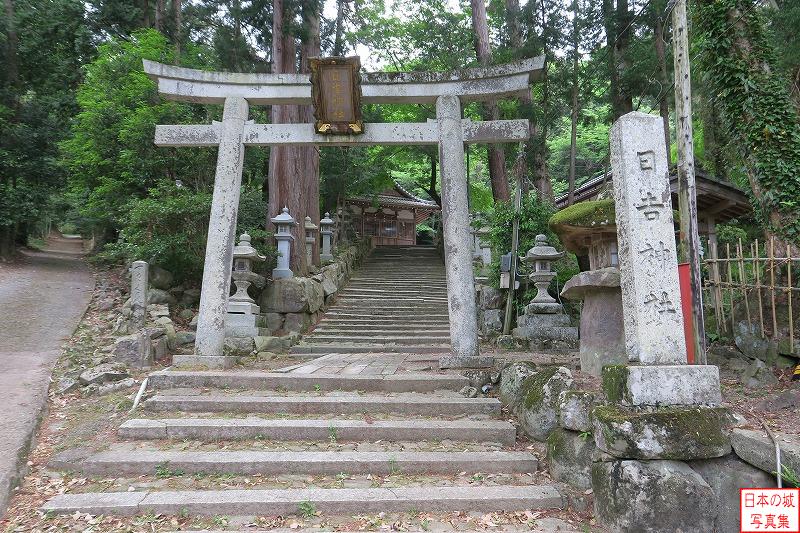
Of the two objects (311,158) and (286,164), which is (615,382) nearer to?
(286,164)

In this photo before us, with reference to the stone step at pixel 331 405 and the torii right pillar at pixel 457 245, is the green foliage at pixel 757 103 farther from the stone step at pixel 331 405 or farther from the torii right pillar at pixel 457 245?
the stone step at pixel 331 405

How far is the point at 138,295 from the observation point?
7.71m

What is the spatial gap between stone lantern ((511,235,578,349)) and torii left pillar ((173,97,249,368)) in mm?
5312

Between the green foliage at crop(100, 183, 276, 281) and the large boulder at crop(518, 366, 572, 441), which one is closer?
the large boulder at crop(518, 366, 572, 441)

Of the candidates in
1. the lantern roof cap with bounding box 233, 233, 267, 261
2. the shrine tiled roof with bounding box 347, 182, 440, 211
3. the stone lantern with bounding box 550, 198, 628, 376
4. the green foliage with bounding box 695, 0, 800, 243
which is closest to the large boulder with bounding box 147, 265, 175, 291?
the lantern roof cap with bounding box 233, 233, 267, 261

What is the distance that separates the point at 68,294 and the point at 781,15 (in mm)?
16805

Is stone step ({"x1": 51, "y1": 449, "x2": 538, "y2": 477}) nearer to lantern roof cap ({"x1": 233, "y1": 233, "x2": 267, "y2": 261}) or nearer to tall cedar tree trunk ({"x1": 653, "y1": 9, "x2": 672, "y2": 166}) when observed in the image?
lantern roof cap ({"x1": 233, "y1": 233, "x2": 267, "y2": 261})

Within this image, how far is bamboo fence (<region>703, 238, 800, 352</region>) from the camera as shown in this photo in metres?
5.66

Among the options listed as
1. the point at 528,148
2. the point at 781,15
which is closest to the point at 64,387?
the point at 528,148

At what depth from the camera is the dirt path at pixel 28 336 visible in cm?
423

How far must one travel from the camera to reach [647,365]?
3.28 m

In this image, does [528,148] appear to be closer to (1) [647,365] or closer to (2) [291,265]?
(2) [291,265]

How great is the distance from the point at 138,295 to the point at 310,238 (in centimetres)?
578

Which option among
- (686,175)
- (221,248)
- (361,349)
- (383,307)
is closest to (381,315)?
(383,307)
